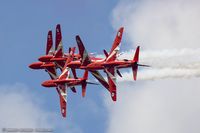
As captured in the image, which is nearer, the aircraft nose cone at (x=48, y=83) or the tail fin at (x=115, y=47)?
the tail fin at (x=115, y=47)

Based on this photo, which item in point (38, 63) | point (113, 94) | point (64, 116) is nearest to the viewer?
point (113, 94)

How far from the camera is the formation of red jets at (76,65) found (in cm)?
9438

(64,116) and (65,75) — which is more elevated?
(65,75)

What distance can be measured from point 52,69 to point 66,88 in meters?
6.55

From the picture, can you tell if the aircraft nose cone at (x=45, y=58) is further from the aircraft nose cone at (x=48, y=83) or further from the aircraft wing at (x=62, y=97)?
the aircraft wing at (x=62, y=97)

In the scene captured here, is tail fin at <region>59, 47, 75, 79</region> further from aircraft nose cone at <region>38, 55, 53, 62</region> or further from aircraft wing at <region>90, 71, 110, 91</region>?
aircraft wing at <region>90, 71, 110, 91</region>

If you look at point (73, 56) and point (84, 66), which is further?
point (73, 56)

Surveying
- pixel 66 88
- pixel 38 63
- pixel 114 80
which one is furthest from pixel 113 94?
pixel 38 63

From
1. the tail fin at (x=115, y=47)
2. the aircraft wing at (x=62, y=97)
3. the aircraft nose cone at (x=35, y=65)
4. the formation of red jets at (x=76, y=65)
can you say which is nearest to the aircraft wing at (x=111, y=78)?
the formation of red jets at (x=76, y=65)

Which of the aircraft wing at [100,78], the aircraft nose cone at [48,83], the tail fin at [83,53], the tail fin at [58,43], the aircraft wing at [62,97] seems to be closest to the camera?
the tail fin at [83,53]

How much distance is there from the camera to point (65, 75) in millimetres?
102750

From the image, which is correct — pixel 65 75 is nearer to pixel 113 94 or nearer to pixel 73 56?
pixel 73 56

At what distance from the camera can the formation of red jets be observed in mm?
94375

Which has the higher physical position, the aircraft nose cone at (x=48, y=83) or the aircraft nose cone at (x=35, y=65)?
the aircraft nose cone at (x=35, y=65)
